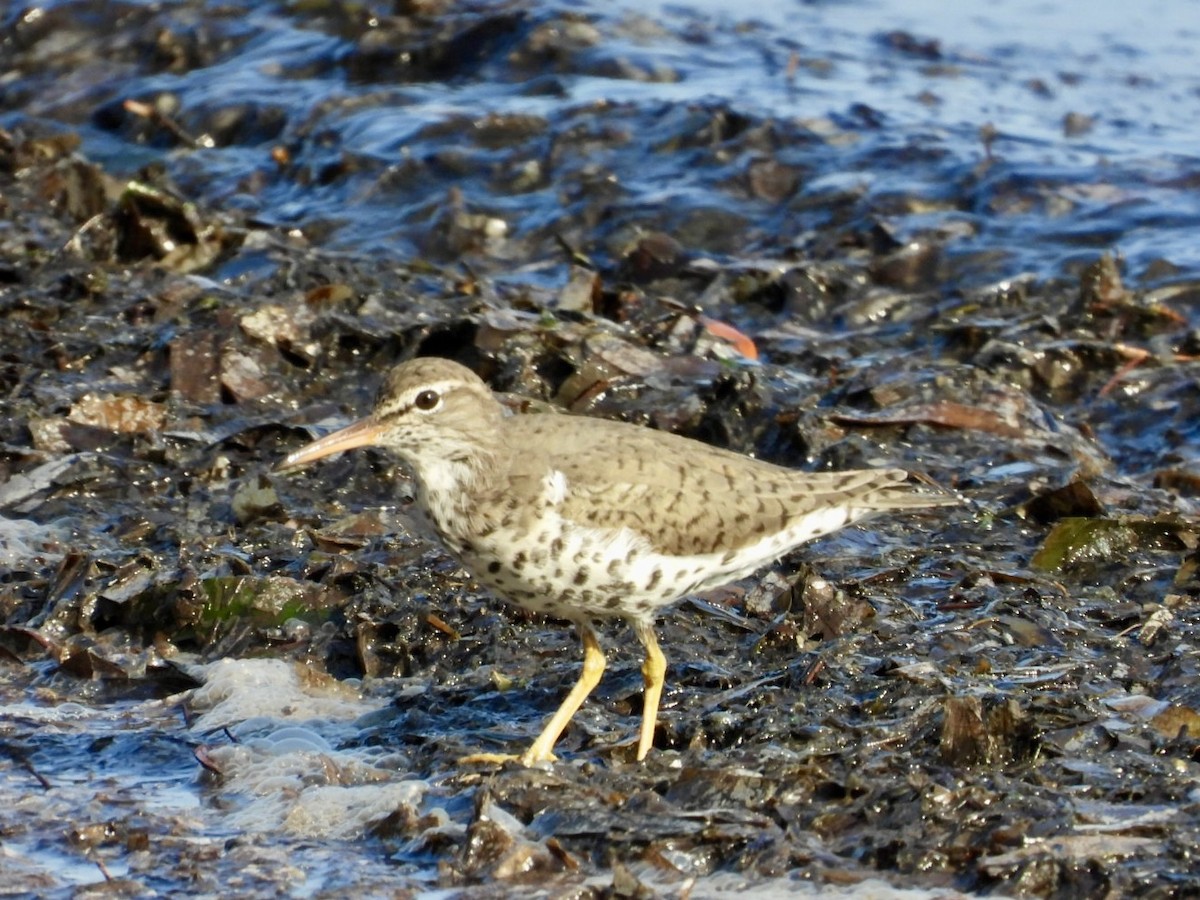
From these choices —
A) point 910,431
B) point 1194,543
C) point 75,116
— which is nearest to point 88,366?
point 910,431

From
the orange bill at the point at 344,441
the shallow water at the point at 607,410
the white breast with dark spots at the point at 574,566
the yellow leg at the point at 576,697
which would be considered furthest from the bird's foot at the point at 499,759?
the orange bill at the point at 344,441

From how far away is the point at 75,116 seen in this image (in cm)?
1398

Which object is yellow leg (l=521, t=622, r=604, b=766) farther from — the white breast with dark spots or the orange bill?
the orange bill

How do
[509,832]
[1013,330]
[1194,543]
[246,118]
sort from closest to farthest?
[509,832], [1194,543], [1013,330], [246,118]

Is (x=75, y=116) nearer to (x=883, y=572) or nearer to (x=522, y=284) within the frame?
(x=522, y=284)

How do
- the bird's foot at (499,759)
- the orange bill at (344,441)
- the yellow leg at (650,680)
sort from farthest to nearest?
the orange bill at (344,441)
the yellow leg at (650,680)
the bird's foot at (499,759)

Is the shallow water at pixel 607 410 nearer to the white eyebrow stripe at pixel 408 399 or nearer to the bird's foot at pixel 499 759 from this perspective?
the bird's foot at pixel 499 759

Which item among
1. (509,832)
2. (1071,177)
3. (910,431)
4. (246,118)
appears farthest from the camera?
(246,118)

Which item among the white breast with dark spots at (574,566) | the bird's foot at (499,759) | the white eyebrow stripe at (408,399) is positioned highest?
the white eyebrow stripe at (408,399)

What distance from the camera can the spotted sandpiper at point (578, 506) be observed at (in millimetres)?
5504

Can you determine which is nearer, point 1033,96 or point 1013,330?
point 1013,330

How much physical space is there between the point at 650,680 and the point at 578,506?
67cm

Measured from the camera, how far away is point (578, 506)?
5562mm

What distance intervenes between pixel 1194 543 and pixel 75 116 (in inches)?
400
